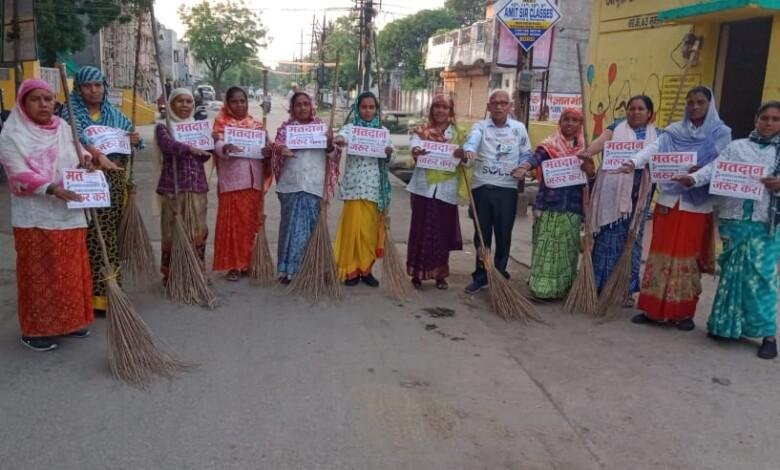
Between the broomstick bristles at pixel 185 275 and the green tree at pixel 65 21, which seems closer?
the broomstick bristles at pixel 185 275

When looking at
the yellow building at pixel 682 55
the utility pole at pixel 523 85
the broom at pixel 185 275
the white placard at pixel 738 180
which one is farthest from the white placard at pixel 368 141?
the utility pole at pixel 523 85

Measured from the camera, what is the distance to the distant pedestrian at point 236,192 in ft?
17.0

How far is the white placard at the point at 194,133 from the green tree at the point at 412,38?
121 feet

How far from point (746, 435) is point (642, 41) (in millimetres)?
7745

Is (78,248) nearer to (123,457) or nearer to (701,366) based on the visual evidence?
(123,457)

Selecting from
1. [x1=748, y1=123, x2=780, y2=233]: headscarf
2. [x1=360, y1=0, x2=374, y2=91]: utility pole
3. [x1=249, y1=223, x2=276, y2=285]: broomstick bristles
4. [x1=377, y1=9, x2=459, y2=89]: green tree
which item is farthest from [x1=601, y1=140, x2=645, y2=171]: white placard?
[x1=377, y1=9, x2=459, y2=89]: green tree

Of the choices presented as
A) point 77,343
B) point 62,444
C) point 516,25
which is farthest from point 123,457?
point 516,25

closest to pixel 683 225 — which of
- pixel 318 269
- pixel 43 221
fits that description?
pixel 318 269

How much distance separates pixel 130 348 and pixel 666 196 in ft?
11.6

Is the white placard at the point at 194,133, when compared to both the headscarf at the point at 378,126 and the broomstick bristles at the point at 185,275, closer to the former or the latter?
the broomstick bristles at the point at 185,275

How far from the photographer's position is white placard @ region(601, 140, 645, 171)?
4633 millimetres

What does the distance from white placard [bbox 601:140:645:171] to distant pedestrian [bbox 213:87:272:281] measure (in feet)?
8.64

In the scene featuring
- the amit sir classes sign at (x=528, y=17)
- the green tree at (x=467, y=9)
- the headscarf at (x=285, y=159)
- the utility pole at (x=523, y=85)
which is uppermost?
the green tree at (x=467, y=9)

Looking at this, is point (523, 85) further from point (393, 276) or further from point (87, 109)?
point (87, 109)
